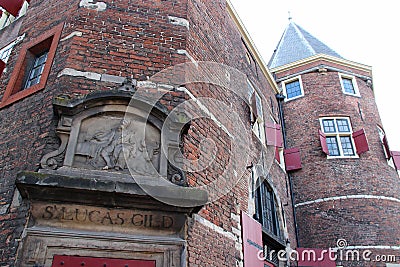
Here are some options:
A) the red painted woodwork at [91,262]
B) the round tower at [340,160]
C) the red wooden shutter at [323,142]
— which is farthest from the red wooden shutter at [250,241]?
the red wooden shutter at [323,142]

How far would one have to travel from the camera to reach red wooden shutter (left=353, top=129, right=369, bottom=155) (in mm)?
13148

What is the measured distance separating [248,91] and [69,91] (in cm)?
652

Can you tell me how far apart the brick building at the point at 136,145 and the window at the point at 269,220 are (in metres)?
0.06

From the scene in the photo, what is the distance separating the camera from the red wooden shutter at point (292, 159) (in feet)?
44.3

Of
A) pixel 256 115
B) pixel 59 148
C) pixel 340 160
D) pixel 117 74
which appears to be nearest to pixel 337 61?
pixel 340 160

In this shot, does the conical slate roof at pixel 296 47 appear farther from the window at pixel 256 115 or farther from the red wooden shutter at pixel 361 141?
the window at pixel 256 115

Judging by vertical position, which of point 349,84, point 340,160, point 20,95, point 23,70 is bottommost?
point 20,95

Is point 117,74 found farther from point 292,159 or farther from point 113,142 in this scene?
point 292,159

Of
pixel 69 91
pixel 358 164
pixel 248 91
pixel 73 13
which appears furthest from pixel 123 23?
pixel 358 164

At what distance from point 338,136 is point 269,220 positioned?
6.18 m

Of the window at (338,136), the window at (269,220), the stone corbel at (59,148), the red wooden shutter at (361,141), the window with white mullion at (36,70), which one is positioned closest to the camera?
the stone corbel at (59,148)

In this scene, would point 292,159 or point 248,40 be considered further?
point 292,159

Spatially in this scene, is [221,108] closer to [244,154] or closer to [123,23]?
[244,154]

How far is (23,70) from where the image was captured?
6680 millimetres
